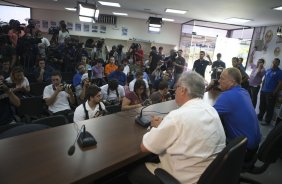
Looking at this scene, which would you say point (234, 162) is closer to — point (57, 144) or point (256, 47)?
point (57, 144)

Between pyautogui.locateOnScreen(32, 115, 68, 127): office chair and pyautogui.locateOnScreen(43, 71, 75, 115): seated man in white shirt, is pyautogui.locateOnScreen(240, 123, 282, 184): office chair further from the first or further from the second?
pyautogui.locateOnScreen(43, 71, 75, 115): seated man in white shirt

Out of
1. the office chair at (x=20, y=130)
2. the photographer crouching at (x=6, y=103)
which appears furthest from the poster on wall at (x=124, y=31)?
the office chair at (x=20, y=130)

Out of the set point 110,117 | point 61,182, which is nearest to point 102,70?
point 110,117

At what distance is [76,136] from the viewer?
1.65 metres

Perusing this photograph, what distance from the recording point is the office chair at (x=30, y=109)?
2904mm

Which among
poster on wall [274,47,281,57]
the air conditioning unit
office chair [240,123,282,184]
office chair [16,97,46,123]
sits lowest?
office chair [16,97,46,123]

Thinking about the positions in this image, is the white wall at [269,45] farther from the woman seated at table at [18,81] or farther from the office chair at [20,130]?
the office chair at [20,130]

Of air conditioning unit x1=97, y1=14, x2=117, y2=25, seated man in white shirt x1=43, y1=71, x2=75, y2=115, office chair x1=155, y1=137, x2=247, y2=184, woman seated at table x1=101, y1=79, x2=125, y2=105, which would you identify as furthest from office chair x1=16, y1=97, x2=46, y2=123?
air conditioning unit x1=97, y1=14, x2=117, y2=25

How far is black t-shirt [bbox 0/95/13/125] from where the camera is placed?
8.65 ft

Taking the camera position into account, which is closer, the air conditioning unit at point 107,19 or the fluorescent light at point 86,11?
the fluorescent light at point 86,11

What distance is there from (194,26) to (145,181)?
8.72 meters

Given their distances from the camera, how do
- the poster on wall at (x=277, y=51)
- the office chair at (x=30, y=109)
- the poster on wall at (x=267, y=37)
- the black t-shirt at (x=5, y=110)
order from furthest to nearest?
the poster on wall at (x=267, y=37), the poster on wall at (x=277, y=51), the office chair at (x=30, y=109), the black t-shirt at (x=5, y=110)

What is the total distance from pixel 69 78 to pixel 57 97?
2.22 meters

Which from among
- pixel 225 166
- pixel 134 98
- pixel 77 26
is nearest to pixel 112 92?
pixel 134 98
